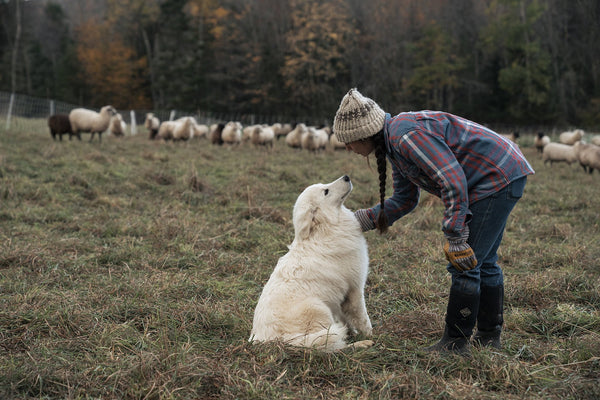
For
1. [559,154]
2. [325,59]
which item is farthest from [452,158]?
[325,59]

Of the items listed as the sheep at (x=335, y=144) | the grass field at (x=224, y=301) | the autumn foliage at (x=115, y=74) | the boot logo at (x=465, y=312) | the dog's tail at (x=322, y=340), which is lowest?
the grass field at (x=224, y=301)

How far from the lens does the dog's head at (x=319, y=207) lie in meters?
3.37

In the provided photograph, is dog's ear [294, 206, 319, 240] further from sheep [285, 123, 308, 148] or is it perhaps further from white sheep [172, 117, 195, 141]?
white sheep [172, 117, 195, 141]

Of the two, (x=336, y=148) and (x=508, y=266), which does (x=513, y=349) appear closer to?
(x=508, y=266)

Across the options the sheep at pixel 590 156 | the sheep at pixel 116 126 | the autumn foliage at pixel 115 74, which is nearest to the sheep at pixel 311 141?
the sheep at pixel 116 126

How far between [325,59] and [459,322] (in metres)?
35.2

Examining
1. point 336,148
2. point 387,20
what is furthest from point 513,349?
point 387,20

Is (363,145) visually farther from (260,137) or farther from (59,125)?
(260,137)

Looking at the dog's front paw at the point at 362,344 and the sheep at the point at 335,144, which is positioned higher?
the sheep at the point at 335,144

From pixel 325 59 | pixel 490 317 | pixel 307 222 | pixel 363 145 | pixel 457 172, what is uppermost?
pixel 325 59

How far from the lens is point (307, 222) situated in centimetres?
335

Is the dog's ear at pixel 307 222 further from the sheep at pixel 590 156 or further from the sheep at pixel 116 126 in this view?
the sheep at pixel 116 126

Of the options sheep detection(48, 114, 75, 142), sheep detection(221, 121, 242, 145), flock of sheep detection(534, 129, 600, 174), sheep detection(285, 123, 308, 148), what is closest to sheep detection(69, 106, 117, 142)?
sheep detection(48, 114, 75, 142)

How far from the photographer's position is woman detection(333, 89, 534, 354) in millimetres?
2648
